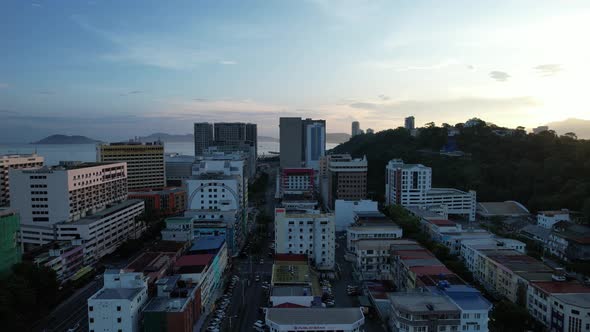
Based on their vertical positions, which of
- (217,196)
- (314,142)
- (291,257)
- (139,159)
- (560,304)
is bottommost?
(291,257)

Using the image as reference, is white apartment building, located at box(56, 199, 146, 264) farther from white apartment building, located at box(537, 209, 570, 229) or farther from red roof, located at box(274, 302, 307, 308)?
white apartment building, located at box(537, 209, 570, 229)

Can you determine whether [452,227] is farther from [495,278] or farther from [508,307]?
[508,307]

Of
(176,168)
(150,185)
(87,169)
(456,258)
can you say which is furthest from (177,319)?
(176,168)

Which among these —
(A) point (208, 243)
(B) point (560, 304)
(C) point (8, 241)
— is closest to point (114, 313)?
(A) point (208, 243)

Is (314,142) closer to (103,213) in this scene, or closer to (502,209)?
(502,209)

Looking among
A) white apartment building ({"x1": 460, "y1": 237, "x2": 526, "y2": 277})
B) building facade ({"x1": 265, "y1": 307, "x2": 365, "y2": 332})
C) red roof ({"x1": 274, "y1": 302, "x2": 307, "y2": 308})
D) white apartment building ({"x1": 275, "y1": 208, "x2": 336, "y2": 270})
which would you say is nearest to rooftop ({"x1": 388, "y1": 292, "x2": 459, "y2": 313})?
building facade ({"x1": 265, "y1": 307, "x2": 365, "y2": 332})
